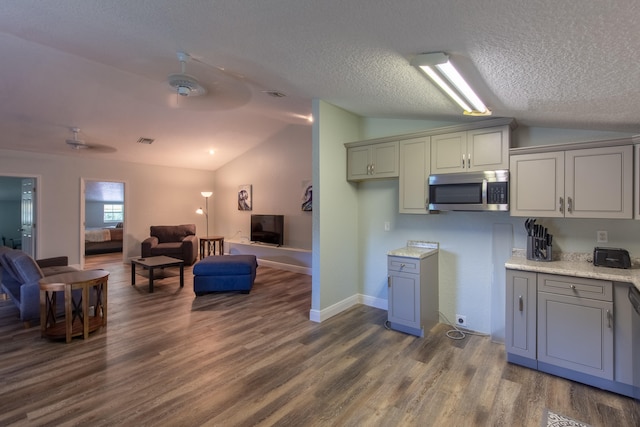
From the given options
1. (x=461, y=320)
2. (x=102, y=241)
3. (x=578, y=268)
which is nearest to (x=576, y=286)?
(x=578, y=268)

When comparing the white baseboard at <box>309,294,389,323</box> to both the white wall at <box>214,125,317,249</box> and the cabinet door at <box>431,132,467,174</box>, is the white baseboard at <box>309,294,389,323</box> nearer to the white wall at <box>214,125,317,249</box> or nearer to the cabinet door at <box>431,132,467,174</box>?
the cabinet door at <box>431,132,467,174</box>

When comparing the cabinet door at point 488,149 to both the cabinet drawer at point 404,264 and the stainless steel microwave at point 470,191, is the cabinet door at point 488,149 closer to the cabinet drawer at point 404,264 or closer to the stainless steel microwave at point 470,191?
the stainless steel microwave at point 470,191

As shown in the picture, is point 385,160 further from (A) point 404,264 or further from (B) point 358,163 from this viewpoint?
(A) point 404,264

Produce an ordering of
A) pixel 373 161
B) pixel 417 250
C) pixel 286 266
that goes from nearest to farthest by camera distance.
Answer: pixel 417 250 → pixel 373 161 → pixel 286 266

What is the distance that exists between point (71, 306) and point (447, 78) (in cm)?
406

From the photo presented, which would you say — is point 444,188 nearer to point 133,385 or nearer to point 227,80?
point 227,80

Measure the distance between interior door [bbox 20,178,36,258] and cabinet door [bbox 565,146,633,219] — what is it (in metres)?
8.52

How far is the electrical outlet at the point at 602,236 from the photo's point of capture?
2.61 metres

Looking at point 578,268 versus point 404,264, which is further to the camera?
point 404,264

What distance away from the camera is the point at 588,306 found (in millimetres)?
2281

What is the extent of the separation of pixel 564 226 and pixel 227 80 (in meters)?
3.84

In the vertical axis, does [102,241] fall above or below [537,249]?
below

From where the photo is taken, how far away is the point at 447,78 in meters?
2.02

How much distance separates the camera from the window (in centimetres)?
1074
